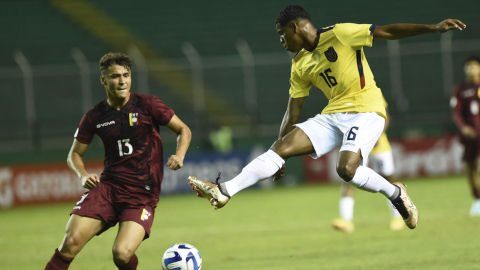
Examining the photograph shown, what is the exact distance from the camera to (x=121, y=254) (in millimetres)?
5105

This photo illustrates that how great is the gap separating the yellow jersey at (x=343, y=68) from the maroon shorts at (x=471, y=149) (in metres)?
5.00

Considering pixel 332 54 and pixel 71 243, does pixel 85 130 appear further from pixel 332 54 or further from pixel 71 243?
pixel 332 54

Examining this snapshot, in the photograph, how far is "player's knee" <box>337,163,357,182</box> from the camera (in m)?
5.59

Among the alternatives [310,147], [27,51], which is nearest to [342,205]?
[310,147]

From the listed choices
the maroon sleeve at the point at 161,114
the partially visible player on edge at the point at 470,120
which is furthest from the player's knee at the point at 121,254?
the partially visible player on edge at the point at 470,120

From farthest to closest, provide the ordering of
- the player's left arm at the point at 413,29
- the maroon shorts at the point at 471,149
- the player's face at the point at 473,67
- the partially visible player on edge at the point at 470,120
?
1. the maroon shorts at the point at 471,149
2. the partially visible player on edge at the point at 470,120
3. the player's face at the point at 473,67
4. the player's left arm at the point at 413,29

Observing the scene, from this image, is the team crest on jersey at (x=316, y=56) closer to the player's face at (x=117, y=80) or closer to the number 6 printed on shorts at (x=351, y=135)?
the number 6 printed on shorts at (x=351, y=135)

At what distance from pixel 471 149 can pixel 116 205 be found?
7115 millimetres

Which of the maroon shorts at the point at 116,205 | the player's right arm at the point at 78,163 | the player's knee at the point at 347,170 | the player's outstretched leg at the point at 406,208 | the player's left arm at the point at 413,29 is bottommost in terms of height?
the player's outstretched leg at the point at 406,208

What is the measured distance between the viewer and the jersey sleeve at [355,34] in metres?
5.69

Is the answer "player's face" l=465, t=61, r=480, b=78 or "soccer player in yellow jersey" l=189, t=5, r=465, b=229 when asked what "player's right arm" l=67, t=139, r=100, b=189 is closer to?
"soccer player in yellow jersey" l=189, t=5, r=465, b=229

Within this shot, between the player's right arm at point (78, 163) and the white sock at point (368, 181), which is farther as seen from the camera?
the white sock at point (368, 181)

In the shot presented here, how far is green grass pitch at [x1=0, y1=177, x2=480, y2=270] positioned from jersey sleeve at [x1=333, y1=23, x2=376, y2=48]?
2.18 meters

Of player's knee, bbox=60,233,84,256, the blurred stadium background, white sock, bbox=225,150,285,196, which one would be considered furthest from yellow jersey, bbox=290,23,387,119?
the blurred stadium background
